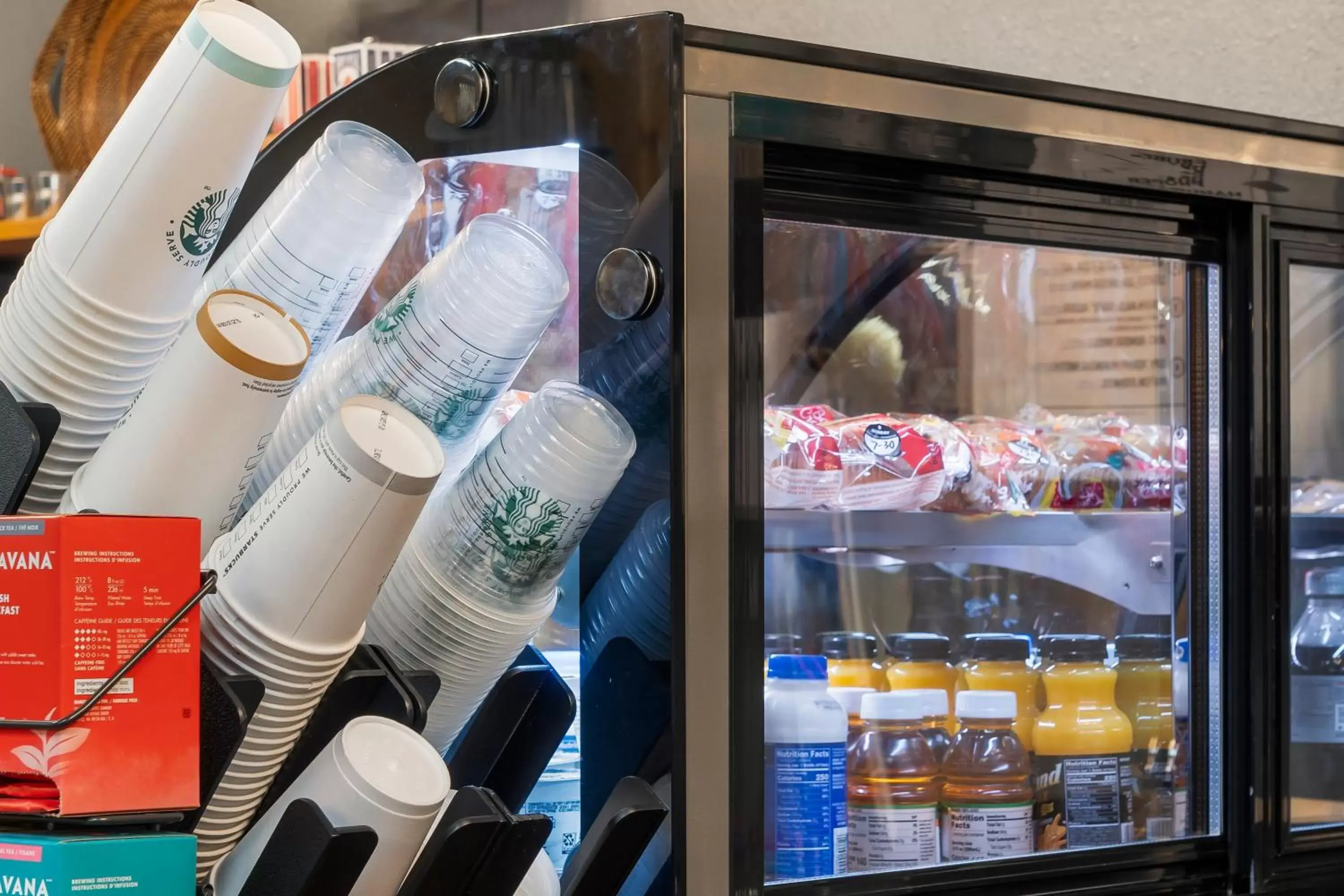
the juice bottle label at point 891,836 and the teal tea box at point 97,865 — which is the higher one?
the teal tea box at point 97,865

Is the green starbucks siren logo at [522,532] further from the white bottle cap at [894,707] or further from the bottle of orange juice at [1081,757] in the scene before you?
the bottle of orange juice at [1081,757]

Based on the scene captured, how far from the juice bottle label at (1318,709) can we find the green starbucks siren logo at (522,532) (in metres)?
1.04

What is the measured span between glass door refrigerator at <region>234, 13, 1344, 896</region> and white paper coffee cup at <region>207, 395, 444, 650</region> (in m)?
0.19

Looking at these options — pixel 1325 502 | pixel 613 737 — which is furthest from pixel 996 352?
pixel 613 737

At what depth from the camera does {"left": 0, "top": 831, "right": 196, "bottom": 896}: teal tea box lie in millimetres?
642

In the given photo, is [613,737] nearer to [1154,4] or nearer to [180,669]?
[180,669]

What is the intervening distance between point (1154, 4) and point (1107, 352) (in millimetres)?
826

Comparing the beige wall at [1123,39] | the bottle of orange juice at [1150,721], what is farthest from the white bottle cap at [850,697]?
the beige wall at [1123,39]

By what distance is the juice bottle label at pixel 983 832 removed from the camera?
1267 millimetres

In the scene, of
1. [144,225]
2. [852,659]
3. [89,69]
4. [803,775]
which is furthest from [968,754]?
[89,69]

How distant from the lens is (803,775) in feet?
3.80

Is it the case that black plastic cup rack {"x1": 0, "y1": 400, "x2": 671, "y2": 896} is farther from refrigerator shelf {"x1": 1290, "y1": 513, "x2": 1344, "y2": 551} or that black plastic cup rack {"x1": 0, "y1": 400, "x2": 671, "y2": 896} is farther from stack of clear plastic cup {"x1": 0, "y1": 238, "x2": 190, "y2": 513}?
refrigerator shelf {"x1": 1290, "y1": 513, "x2": 1344, "y2": 551}

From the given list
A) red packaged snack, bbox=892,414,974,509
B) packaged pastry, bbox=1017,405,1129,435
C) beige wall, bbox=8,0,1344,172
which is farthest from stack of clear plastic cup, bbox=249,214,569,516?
beige wall, bbox=8,0,1344,172

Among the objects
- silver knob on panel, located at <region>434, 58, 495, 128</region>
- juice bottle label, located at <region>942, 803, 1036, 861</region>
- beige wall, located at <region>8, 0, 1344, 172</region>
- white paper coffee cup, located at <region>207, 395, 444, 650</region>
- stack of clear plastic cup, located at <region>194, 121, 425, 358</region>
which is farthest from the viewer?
beige wall, located at <region>8, 0, 1344, 172</region>
